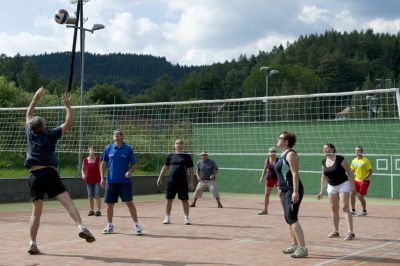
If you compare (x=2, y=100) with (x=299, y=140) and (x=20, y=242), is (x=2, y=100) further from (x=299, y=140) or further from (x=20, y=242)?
(x=20, y=242)

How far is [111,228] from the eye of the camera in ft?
40.8

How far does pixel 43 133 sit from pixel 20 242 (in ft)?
8.05

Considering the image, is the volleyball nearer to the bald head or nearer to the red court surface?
the red court surface

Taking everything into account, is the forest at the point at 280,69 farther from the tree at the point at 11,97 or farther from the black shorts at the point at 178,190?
the black shorts at the point at 178,190

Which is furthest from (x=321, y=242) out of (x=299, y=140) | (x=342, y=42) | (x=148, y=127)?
(x=342, y=42)

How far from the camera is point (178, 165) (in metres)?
14.4

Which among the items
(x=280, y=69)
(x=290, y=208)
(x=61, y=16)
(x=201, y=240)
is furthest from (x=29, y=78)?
(x=290, y=208)

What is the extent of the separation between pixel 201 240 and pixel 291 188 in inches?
96.9

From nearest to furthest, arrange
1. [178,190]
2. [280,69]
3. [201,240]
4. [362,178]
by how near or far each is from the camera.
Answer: [201,240], [178,190], [362,178], [280,69]

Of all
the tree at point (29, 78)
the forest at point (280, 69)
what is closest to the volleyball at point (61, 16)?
the forest at point (280, 69)

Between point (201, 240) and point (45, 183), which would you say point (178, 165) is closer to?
point (201, 240)

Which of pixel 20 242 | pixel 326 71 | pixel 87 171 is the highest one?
pixel 326 71

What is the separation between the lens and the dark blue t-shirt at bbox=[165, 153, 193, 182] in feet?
47.1

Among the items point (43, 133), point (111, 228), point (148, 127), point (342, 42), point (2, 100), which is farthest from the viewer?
point (342, 42)
